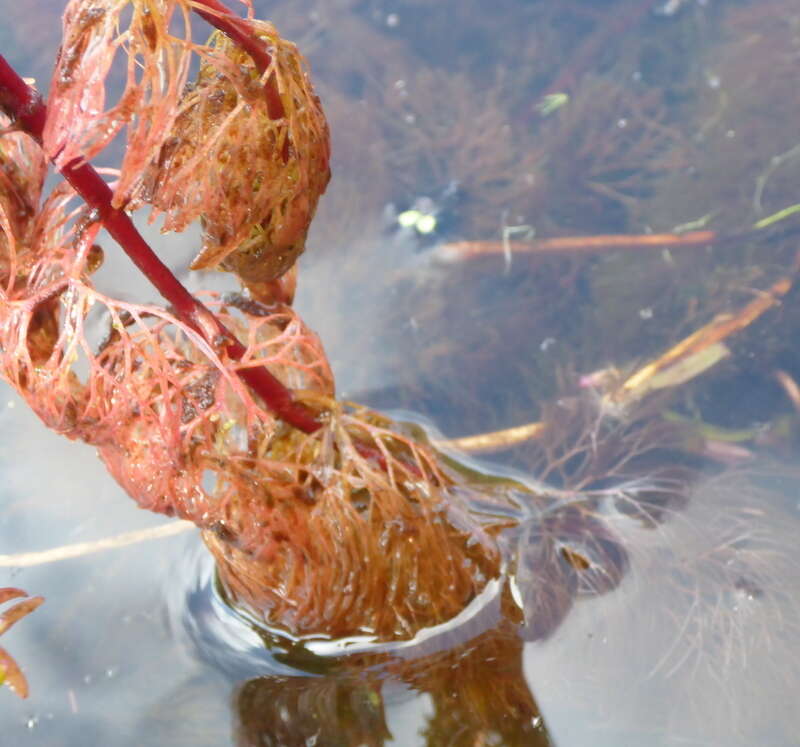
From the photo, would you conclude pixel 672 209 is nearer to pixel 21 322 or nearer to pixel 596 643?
pixel 596 643

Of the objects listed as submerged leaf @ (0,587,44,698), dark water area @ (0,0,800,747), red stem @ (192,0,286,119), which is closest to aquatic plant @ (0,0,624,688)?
red stem @ (192,0,286,119)

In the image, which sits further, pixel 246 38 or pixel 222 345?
pixel 222 345

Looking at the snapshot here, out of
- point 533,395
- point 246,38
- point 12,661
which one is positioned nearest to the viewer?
point 246,38

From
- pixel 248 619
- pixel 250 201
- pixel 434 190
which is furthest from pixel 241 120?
pixel 434 190

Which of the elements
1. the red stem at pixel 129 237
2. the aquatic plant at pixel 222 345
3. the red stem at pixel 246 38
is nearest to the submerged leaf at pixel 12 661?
the aquatic plant at pixel 222 345

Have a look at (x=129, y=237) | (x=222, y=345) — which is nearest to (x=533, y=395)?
(x=222, y=345)

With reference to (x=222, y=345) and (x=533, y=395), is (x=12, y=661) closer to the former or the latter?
(x=222, y=345)
